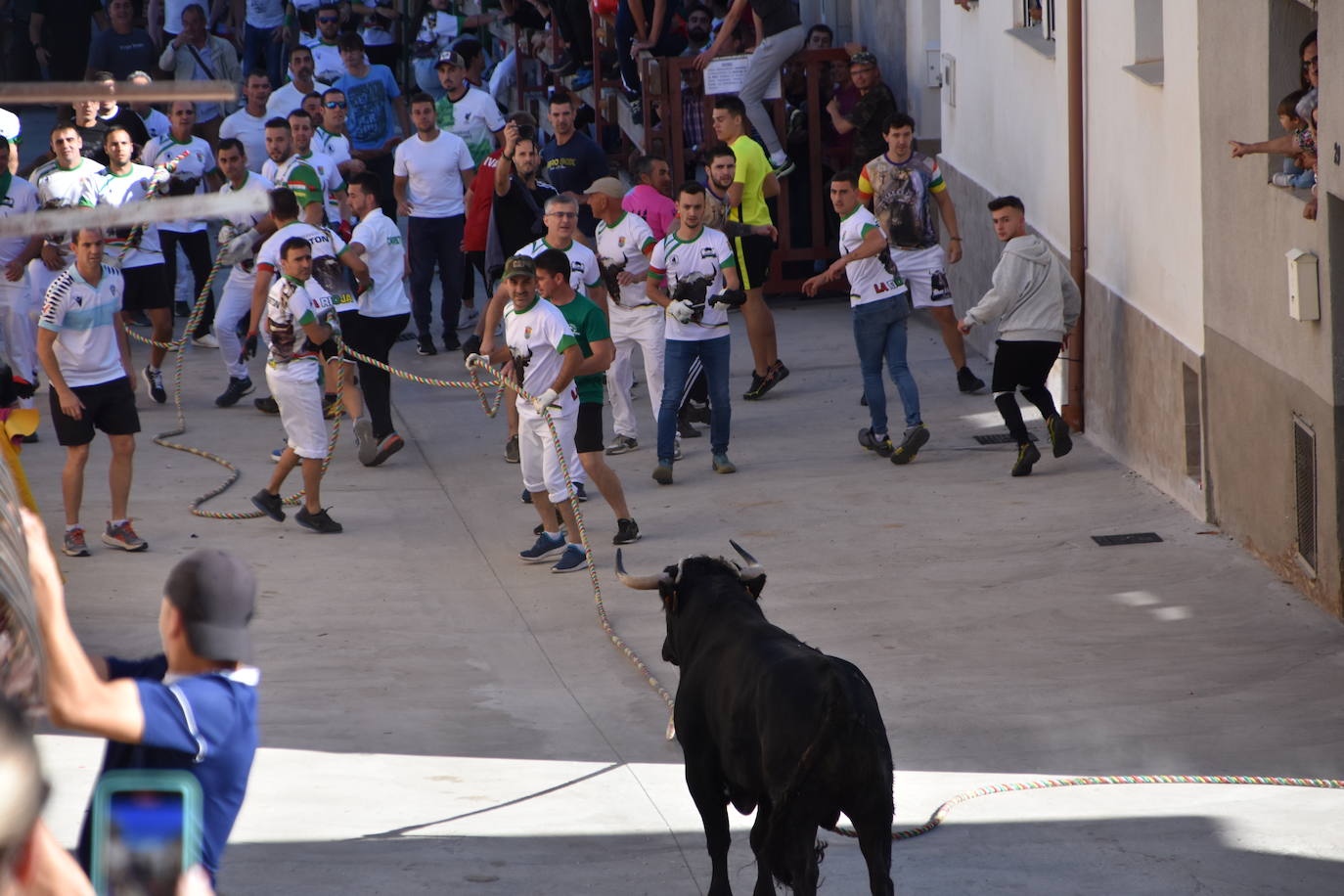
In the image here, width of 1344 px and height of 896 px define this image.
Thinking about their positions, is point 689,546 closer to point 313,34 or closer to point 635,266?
point 635,266

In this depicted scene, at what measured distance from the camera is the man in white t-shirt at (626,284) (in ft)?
40.9

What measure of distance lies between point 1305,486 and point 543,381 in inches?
167

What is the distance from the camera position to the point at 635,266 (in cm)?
1251

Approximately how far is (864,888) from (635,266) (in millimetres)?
6776

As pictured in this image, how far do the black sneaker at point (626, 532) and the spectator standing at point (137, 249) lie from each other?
204 inches

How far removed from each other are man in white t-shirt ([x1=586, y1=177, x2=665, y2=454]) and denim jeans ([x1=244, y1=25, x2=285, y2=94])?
11545 mm

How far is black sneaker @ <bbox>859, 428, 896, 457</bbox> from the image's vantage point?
12367 millimetres

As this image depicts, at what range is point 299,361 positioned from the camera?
36.2 feet

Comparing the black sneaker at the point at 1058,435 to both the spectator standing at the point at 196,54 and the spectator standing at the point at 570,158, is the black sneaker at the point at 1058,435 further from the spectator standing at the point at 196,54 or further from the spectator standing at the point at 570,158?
the spectator standing at the point at 196,54

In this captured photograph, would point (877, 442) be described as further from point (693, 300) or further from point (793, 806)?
point (793, 806)

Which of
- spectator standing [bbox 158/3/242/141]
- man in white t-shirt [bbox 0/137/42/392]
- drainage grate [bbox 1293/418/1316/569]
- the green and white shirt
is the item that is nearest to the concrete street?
drainage grate [bbox 1293/418/1316/569]

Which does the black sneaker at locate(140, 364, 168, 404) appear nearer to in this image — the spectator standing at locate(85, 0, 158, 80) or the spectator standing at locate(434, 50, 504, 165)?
the spectator standing at locate(434, 50, 504, 165)

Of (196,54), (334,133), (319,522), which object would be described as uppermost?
(196,54)

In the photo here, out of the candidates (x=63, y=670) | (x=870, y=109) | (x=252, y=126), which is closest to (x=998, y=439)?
(x=870, y=109)
